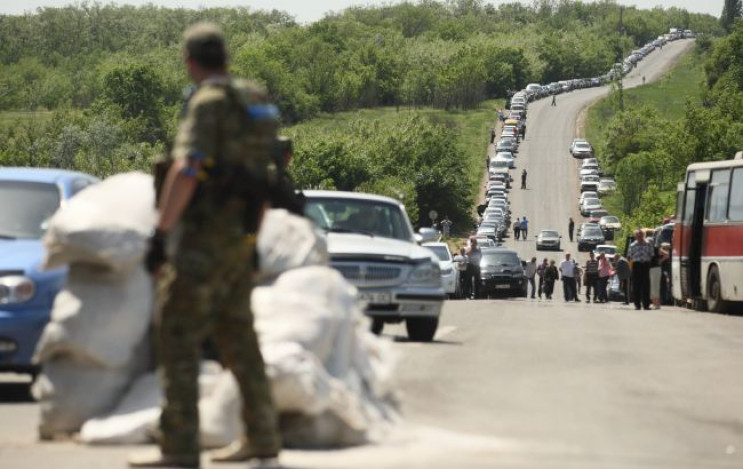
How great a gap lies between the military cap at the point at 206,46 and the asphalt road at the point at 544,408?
1.99m

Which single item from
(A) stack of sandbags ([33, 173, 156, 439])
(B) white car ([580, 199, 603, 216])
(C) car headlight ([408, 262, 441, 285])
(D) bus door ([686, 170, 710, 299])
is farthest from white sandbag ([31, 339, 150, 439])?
(B) white car ([580, 199, 603, 216])

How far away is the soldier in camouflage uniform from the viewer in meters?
8.59

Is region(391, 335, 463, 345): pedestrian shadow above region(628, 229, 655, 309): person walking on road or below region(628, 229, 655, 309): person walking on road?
below

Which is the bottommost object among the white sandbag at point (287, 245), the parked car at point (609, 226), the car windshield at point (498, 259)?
the car windshield at point (498, 259)

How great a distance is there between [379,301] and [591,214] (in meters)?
119

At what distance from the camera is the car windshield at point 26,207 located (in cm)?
A: 1503

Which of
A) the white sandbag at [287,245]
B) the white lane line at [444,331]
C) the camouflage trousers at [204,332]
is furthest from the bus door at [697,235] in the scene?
the camouflage trousers at [204,332]

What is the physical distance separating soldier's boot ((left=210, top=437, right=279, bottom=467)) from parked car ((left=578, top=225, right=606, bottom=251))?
351ft

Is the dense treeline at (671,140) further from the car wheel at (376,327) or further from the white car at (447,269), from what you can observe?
the car wheel at (376,327)

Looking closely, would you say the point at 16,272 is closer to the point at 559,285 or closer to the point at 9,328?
the point at 9,328

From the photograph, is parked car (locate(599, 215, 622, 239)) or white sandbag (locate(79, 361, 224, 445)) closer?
white sandbag (locate(79, 361, 224, 445))

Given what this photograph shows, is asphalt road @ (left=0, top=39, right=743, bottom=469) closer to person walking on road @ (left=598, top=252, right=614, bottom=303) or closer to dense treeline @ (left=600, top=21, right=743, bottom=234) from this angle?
person walking on road @ (left=598, top=252, right=614, bottom=303)

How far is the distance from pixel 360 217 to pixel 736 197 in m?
18.5

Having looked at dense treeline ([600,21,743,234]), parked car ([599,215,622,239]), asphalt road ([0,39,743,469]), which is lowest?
asphalt road ([0,39,743,469])
